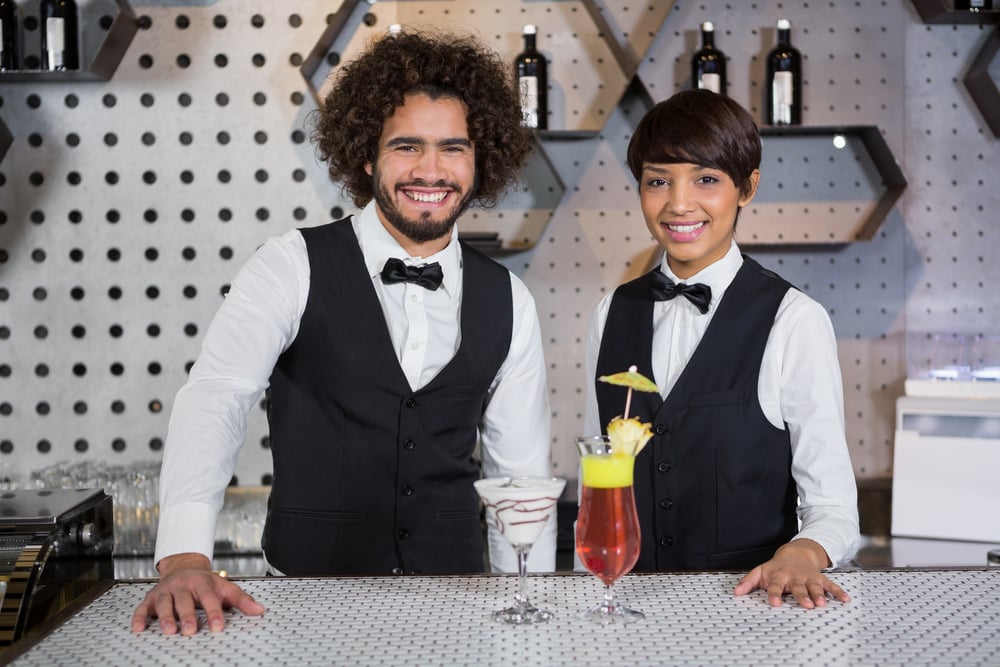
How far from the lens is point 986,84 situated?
348cm

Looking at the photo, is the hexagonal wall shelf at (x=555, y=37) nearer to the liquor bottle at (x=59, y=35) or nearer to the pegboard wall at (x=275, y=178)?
the pegboard wall at (x=275, y=178)

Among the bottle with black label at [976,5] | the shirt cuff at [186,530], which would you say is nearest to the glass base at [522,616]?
the shirt cuff at [186,530]

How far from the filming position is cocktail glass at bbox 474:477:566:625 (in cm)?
132

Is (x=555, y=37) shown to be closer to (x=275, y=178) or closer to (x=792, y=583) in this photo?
(x=275, y=178)

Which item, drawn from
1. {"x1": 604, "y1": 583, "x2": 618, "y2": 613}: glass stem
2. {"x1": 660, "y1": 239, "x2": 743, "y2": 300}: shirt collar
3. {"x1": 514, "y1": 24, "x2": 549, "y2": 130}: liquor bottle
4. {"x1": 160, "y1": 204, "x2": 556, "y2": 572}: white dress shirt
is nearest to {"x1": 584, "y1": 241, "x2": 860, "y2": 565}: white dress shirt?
{"x1": 660, "y1": 239, "x2": 743, "y2": 300}: shirt collar

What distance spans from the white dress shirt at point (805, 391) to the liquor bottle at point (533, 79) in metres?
1.47

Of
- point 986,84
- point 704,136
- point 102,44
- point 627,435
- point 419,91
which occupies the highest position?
point 102,44

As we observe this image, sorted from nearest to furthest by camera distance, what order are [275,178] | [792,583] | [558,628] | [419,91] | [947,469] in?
[558,628] → [792,583] → [419,91] → [947,469] → [275,178]

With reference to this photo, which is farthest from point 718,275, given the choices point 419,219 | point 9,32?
point 9,32

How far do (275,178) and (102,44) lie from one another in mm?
683

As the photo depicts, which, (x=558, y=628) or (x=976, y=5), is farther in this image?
(x=976, y=5)

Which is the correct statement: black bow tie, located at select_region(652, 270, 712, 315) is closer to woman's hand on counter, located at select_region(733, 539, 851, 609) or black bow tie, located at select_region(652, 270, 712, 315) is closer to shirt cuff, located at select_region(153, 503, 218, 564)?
woman's hand on counter, located at select_region(733, 539, 851, 609)

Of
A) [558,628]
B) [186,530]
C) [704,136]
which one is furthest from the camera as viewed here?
[704,136]

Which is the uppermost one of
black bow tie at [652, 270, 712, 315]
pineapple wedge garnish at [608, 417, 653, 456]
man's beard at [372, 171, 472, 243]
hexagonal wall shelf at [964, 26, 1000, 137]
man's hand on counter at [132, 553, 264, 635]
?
hexagonal wall shelf at [964, 26, 1000, 137]
